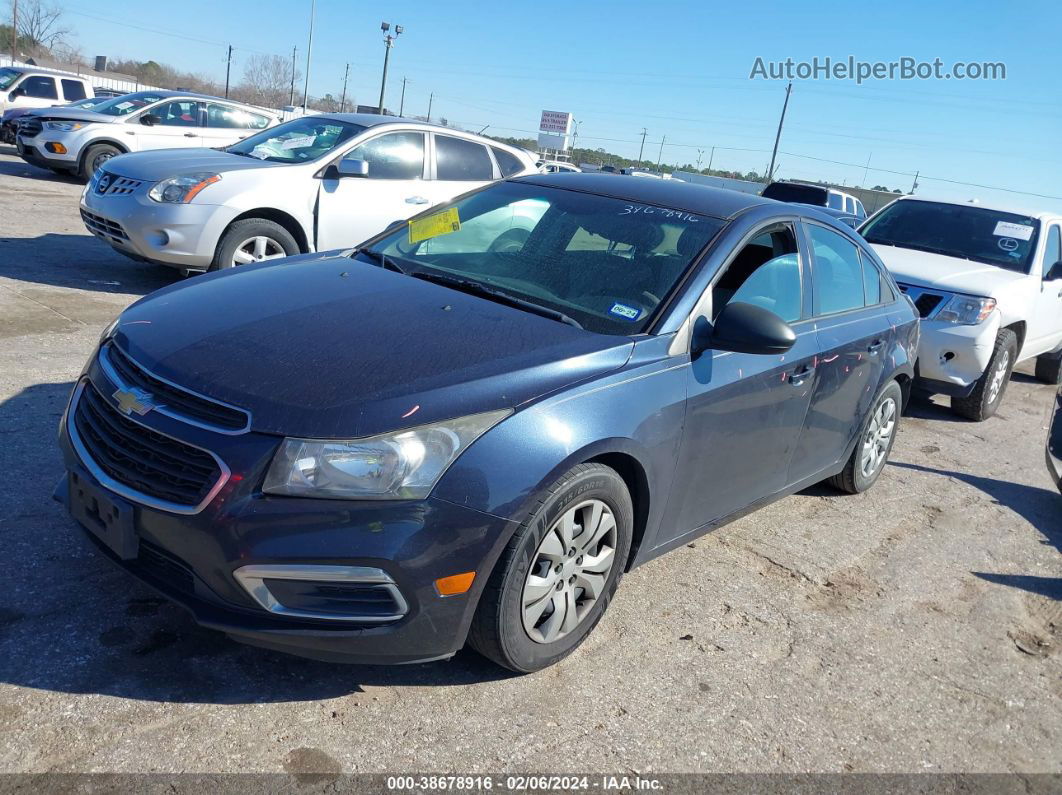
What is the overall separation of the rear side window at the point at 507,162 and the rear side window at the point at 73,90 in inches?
684

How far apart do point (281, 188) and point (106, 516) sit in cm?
544

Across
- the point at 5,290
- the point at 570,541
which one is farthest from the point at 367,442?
the point at 5,290

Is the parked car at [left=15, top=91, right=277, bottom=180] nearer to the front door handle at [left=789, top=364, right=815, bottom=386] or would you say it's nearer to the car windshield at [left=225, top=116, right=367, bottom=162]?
the car windshield at [left=225, top=116, right=367, bottom=162]

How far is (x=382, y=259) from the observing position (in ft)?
13.1

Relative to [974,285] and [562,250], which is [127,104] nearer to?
[974,285]

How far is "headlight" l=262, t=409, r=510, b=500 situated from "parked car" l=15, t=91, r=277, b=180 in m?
13.1

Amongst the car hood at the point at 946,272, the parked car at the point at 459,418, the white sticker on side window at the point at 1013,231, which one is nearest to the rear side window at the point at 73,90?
the car hood at the point at 946,272

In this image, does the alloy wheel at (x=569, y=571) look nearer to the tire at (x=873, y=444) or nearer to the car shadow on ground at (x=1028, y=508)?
the tire at (x=873, y=444)

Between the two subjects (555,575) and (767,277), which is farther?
(767,277)

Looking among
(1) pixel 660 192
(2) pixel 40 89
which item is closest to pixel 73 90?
(2) pixel 40 89

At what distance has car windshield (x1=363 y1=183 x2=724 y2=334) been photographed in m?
3.47


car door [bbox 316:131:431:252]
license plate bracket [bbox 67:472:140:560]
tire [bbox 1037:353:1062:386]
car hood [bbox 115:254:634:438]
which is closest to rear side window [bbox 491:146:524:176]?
car door [bbox 316:131:431:252]

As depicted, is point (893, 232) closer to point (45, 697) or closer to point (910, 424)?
point (910, 424)

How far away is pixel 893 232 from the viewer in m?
8.54
